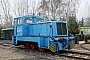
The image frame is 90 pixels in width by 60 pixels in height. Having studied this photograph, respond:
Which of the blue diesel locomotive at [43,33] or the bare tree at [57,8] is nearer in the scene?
the blue diesel locomotive at [43,33]

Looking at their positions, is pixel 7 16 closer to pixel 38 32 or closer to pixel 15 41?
pixel 15 41

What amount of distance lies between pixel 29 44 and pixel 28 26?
1.79 metres

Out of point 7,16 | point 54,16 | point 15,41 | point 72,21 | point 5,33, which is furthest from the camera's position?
point 7,16

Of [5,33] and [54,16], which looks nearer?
[54,16]

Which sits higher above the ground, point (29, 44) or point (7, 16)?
point (7, 16)

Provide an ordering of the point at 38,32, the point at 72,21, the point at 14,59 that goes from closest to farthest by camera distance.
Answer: the point at 14,59 → the point at 38,32 → the point at 72,21

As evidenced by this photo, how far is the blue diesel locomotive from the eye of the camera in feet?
41.3

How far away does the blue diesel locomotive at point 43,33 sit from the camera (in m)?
12.6

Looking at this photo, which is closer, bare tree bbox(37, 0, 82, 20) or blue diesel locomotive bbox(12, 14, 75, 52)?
blue diesel locomotive bbox(12, 14, 75, 52)

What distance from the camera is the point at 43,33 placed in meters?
14.1

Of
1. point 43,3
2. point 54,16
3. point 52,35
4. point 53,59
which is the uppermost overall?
point 43,3

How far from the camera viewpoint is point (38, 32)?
48.2 feet

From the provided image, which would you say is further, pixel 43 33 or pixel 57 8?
pixel 57 8

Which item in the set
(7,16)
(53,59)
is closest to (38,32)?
(53,59)
